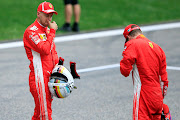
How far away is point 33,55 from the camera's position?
16.8 feet

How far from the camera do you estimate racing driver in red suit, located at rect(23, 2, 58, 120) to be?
5.02 meters

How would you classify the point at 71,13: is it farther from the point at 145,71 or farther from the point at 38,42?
the point at 145,71

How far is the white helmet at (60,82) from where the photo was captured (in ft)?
16.7

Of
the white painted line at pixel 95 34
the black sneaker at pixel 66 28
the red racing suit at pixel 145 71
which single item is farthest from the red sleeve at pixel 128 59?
the black sneaker at pixel 66 28

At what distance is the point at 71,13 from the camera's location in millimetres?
12516

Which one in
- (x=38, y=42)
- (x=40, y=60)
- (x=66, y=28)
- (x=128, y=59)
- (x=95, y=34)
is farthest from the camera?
(x=66, y=28)

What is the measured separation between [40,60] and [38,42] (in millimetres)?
272

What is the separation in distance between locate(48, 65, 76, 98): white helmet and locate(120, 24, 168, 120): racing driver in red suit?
2.55ft

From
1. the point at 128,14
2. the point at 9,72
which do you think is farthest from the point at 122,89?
the point at 128,14

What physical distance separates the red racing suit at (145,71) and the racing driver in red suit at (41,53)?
40.6 inches

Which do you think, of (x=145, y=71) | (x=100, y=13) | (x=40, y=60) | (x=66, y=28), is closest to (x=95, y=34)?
(x=66, y=28)

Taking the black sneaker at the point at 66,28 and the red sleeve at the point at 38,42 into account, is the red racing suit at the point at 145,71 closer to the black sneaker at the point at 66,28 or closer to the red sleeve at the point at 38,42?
the red sleeve at the point at 38,42

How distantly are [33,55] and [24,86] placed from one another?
3.10 m

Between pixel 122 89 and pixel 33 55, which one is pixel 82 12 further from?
pixel 33 55
